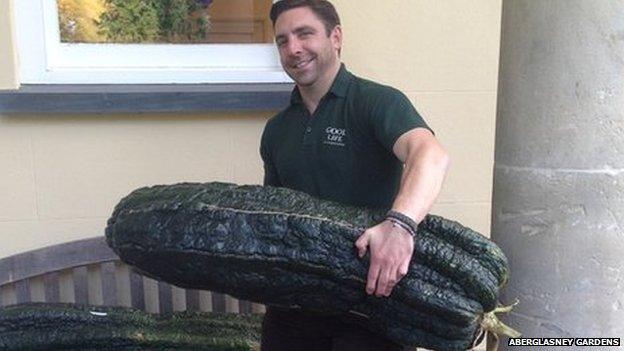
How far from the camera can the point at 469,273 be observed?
5.55 ft

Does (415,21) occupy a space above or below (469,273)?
above

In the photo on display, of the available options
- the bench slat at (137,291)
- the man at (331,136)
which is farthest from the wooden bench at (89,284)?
the man at (331,136)

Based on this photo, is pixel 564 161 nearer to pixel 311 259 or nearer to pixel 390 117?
pixel 390 117

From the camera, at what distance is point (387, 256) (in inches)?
63.1

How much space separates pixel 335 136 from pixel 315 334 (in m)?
0.63

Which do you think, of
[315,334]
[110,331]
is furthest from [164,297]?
[315,334]

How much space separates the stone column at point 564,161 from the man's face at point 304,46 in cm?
56

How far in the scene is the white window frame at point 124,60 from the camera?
2.99 m

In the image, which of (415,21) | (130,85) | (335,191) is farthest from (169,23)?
(335,191)

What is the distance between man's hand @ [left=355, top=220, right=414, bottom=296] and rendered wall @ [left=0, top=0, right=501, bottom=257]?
166 centimetres

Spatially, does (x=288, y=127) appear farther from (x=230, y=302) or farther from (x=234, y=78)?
(x=230, y=302)

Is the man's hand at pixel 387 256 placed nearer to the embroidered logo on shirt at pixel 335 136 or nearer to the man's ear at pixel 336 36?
the embroidered logo on shirt at pixel 335 136

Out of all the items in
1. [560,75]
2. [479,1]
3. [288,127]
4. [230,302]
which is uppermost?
[479,1]

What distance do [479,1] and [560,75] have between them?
74.8 inches
